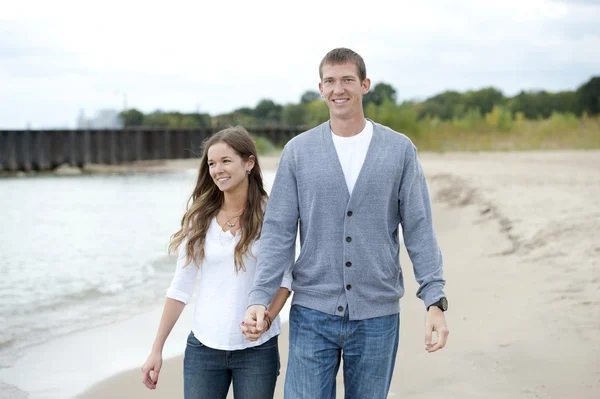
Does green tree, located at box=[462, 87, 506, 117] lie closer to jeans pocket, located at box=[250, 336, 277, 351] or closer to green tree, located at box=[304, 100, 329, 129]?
green tree, located at box=[304, 100, 329, 129]

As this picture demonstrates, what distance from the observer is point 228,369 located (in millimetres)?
2848

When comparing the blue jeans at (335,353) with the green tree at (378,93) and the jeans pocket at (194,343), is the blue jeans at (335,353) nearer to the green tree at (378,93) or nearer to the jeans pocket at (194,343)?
the jeans pocket at (194,343)

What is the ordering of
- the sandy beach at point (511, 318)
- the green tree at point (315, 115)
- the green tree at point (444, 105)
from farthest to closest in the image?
the green tree at point (444, 105) → the green tree at point (315, 115) → the sandy beach at point (511, 318)

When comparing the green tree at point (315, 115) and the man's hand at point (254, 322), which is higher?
the green tree at point (315, 115)

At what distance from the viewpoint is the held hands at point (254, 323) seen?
2631 mm

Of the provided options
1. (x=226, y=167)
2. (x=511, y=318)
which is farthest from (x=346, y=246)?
(x=511, y=318)

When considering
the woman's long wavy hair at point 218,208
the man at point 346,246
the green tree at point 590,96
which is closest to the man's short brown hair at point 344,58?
the man at point 346,246

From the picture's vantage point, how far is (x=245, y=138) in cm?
308

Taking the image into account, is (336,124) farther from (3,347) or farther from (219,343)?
(3,347)

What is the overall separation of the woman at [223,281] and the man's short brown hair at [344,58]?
535 mm

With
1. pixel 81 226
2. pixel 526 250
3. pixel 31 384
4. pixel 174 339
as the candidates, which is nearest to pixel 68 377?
pixel 31 384

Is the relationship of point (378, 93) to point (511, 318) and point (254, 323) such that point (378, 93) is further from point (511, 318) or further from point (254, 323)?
point (254, 323)

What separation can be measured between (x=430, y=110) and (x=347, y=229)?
234ft

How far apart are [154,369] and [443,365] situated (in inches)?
102
